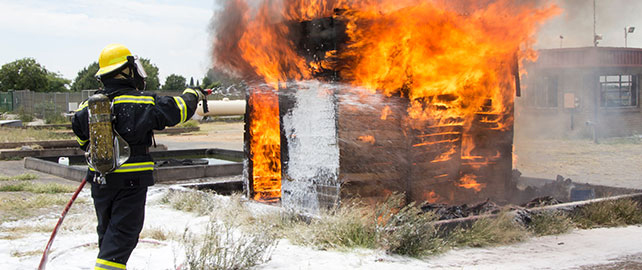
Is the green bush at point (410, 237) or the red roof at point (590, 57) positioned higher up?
the red roof at point (590, 57)

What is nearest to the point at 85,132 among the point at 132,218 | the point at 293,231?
the point at 132,218

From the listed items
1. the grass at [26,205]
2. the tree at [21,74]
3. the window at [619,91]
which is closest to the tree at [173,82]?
the tree at [21,74]

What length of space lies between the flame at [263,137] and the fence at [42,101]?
96.3 feet

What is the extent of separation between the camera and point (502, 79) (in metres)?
8.59

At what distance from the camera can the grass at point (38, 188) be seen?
10.4 m

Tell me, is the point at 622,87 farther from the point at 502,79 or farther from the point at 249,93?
the point at 249,93

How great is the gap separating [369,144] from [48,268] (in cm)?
359

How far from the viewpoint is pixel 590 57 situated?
2445 cm

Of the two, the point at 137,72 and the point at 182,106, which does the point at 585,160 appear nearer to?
the point at 182,106

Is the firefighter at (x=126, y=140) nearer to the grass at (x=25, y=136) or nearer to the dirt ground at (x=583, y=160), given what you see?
the dirt ground at (x=583, y=160)

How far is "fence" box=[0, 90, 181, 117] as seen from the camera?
3810cm

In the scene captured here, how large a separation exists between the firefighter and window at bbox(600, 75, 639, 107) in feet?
81.9

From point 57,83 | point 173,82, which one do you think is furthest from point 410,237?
point 57,83

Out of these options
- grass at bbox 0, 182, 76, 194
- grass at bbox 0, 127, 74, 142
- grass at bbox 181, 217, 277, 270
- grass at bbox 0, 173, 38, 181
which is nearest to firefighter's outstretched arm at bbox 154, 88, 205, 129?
grass at bbox 181, 217, 277, 270
